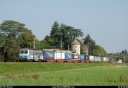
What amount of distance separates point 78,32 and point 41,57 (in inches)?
2099

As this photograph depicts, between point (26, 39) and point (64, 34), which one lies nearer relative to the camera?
point (26, 39)

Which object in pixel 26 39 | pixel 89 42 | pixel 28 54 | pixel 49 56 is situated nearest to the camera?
pixel 28 54

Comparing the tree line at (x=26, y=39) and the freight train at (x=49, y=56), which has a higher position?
the tree line at (x=26, y=39)

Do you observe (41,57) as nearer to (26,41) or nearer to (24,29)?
(26,41)

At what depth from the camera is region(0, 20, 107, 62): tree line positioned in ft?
241

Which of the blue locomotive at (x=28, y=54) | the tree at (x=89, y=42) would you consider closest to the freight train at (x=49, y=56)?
the blue locomotive at (x=28, y=54)

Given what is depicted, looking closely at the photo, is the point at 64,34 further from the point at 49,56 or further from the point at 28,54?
the point at 28,54

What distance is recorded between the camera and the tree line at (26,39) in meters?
73.4

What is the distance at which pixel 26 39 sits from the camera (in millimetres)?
89750

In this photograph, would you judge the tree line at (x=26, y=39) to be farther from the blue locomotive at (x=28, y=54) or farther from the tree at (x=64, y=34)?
the blue locomotive at (x=28, y=54)

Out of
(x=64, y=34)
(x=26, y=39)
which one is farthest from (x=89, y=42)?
(x=26, y=39)

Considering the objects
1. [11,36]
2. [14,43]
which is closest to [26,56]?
[14,43]

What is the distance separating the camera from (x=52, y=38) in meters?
119

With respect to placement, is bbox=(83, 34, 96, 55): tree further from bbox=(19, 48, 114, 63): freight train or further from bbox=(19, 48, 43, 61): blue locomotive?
bbox=(19, 48, 43, 61): blue locomotive
